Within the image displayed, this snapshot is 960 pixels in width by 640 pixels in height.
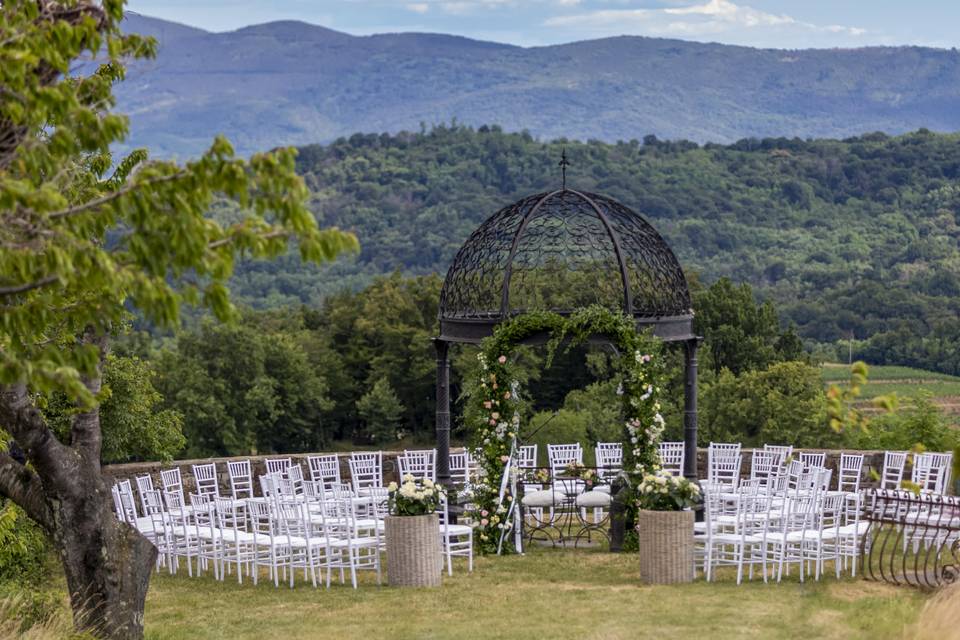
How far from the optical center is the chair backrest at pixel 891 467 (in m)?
16.7

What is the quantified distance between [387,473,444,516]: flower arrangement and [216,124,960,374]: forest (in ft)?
136

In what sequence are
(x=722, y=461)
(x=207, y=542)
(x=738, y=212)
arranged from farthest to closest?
(x=738, y=212), (x=722, y=461), (x=207, y=542)

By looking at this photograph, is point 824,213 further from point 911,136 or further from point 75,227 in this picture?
point 75,227

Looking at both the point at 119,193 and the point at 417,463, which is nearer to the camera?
the point at 119,193

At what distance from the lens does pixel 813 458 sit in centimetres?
1738

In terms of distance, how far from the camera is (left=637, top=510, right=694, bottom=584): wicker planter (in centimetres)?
1206

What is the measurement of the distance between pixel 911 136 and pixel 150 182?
76.4 meters

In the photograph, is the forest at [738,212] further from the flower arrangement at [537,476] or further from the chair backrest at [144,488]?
the chair backrest at [144,488]

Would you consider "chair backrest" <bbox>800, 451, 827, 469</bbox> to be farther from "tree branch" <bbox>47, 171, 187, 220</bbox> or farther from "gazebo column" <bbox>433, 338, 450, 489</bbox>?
"tree branch" <bbox>47, 171, 187, 220</bbox>

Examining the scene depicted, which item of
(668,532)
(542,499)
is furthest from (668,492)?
(542,499)

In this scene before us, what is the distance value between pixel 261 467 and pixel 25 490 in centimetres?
859

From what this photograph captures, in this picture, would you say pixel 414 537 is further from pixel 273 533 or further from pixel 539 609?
pixel 539 609

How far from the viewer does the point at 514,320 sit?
14344 millimetres

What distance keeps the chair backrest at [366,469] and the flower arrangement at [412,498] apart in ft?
15.0
